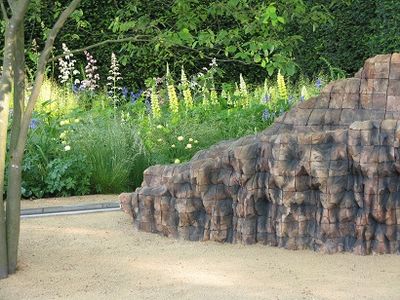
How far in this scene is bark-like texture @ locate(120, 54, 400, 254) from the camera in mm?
6664

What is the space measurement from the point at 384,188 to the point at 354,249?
511 millimetres

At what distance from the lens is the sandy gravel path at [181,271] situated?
5.92m

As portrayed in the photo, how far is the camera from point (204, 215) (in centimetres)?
735

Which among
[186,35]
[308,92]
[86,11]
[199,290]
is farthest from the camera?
[86,11]

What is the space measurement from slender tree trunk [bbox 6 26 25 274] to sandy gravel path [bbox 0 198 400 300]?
218 mm

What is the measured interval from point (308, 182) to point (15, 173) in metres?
→ 2.12

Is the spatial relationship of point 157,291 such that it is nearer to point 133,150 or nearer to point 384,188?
point 384,188

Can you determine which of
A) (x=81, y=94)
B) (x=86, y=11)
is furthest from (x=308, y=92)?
(x=86, y=11)

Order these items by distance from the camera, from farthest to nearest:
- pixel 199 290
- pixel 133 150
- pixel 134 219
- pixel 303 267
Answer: pixel 133 150 < pixel 134 219 < pixel 303 267 < pixel 199 290

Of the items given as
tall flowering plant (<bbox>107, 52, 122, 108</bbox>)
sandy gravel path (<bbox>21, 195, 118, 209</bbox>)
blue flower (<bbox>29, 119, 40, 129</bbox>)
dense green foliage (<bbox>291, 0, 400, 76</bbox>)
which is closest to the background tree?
sandy gravel path (<bbox>21, 195, 118, 209</bbox>)

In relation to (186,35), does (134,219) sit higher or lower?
lower

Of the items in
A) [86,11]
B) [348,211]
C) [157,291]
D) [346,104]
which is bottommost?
[157,291]

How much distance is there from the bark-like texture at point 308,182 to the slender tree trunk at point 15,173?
1.43 m

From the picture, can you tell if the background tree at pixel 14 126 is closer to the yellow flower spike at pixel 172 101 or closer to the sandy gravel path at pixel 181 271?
the sandy gravel path at pixel 181 271
